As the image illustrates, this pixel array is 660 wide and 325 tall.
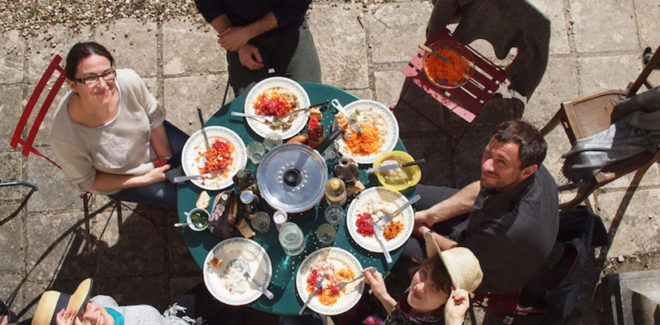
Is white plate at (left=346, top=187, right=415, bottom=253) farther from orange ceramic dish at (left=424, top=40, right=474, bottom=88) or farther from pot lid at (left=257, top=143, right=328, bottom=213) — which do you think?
orange ceramic dish at (left=424, top=40, right=474, bottom=88)

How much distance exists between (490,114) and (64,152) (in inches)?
140

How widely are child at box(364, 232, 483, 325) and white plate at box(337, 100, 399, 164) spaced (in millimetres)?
639

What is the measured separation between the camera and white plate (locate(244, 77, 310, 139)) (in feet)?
10.3

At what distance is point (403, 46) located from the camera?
4.57 m

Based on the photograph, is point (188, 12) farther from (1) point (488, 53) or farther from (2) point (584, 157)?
(2) point (584, 157)

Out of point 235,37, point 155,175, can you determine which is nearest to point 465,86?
point 235,37

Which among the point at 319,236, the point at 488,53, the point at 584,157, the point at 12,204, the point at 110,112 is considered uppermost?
the point at 488,53

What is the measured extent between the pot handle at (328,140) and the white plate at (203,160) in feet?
1.69

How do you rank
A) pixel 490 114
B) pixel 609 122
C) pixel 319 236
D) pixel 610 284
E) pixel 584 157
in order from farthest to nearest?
1. pixel 490 114
2. pixel 610 284
3. pixel 609 122
4. pixel 584 157
5. pixel 319 236

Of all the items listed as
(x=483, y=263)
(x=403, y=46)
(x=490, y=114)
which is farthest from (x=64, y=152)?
(x=490, y=114)

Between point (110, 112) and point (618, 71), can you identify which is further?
point (618, 71)

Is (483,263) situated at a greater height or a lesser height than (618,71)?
lesser

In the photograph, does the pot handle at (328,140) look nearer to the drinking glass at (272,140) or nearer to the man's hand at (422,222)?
the drinking glass at (272,140)

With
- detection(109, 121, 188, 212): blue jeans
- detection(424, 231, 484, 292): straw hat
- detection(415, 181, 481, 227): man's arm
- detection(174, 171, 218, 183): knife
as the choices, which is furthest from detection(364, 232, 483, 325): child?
detection(109, 121, 188, 212): blue jeans
